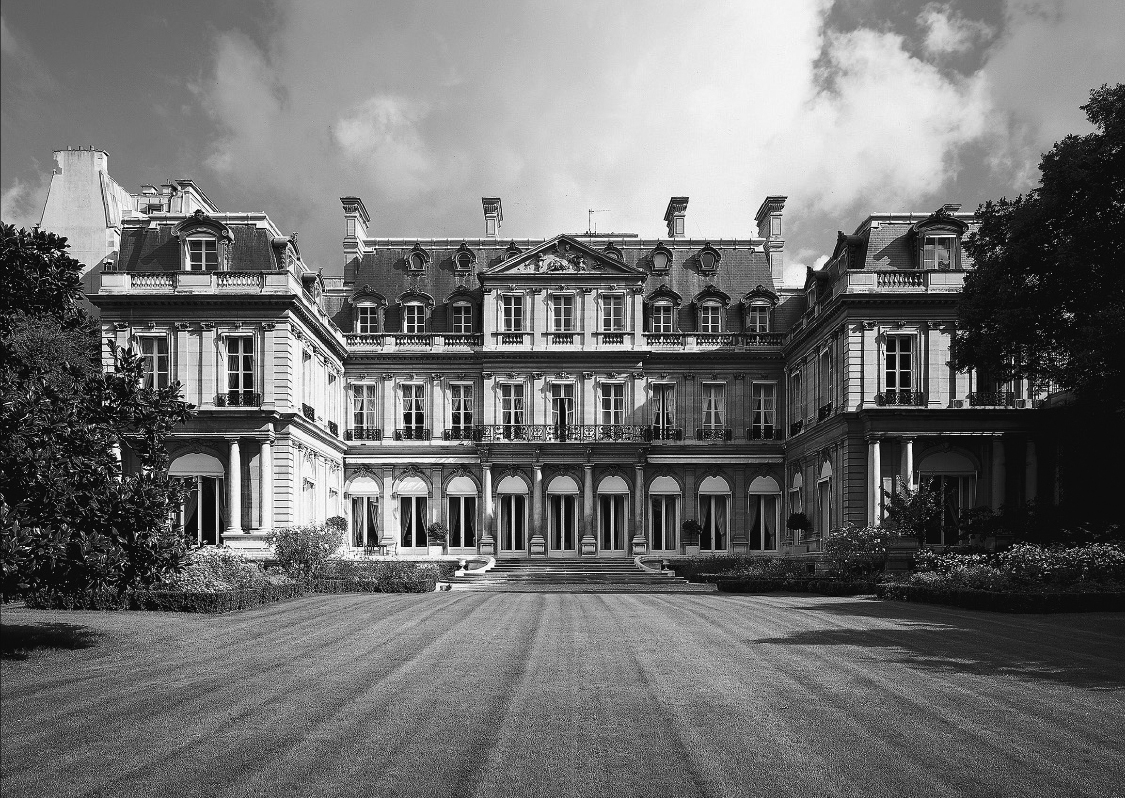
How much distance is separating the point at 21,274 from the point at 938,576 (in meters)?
Result: 22.1

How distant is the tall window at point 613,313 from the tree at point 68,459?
1239 inches

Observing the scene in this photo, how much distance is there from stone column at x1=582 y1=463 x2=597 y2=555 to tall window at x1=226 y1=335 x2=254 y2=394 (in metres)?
15.8

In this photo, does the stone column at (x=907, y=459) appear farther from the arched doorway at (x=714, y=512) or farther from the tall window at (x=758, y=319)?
the tall window at (x=758, y=319)

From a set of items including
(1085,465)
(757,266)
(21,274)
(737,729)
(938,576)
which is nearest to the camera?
(737,729)

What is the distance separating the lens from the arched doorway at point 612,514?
48312 millimetres

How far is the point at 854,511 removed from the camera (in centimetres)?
3784

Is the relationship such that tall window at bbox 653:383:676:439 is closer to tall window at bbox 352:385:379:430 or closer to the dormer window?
tall window at bbox 352:385:379:430

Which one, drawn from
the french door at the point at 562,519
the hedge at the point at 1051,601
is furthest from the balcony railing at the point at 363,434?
the hedge at the point at 1051,601

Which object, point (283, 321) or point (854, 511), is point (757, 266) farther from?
point (283, 321)

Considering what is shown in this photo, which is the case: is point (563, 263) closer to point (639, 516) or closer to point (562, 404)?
point (562, 404)

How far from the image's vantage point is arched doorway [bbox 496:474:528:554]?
4831 centimetres

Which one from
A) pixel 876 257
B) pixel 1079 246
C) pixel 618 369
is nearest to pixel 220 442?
pixel 618 369

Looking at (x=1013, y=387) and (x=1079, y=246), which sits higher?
(x=1079, y=246)

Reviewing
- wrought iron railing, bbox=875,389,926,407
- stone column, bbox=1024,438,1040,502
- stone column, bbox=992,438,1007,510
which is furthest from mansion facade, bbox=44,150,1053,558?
stone column, bbox=1024,438,1040,502
